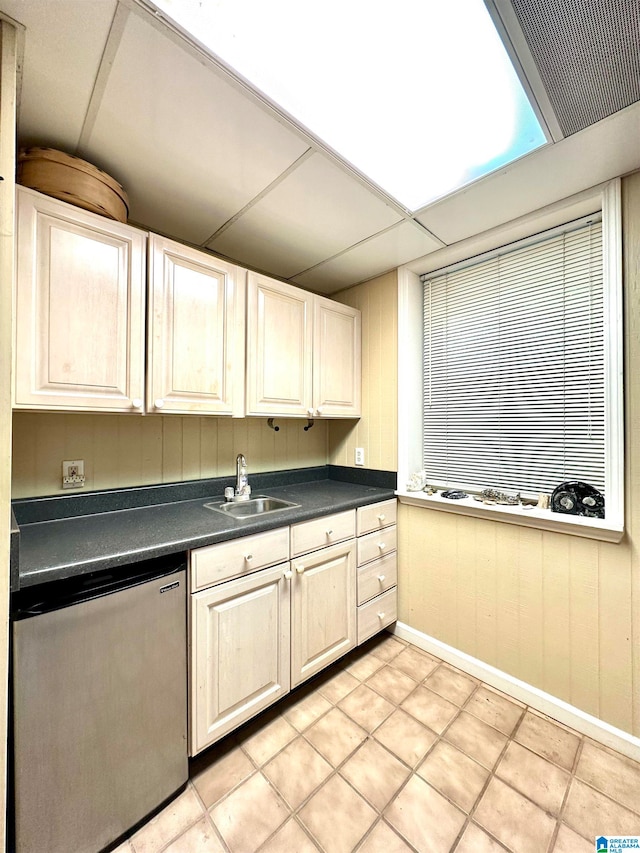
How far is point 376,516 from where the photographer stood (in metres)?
2.10

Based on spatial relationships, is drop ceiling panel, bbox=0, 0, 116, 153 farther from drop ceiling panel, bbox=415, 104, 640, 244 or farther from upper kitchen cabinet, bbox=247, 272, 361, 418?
drop ceiling panel, bbox=415, 104, 640, 244

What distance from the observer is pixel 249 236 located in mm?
1899

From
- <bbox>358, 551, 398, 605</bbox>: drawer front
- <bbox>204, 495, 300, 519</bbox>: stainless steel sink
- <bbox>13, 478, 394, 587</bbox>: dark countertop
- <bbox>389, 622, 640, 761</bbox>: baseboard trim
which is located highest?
<bbox>13, 478, 394, 587</bbox>: dark countertop

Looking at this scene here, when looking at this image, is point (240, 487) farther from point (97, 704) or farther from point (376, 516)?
point (97, 704)

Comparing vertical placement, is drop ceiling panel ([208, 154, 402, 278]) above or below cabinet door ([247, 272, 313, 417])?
above

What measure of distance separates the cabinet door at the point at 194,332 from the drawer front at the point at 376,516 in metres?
0.92

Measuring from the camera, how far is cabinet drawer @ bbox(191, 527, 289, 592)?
4.32ft

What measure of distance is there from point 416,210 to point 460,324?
2.57 feet

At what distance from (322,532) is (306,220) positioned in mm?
1572

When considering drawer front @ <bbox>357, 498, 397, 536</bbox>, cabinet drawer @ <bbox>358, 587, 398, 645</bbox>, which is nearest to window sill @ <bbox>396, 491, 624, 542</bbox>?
drawer front @ <bbox>357, 498, 397, 536</bbox>

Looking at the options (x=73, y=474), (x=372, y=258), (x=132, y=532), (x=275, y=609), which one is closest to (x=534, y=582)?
(x=275, y=609)

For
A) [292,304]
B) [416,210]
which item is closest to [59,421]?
[292,304]

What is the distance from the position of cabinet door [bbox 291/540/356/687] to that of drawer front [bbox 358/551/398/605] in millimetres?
77

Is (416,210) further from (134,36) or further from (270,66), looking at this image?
(134,36)
